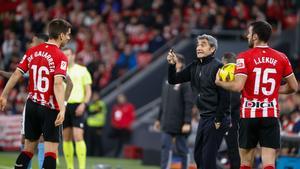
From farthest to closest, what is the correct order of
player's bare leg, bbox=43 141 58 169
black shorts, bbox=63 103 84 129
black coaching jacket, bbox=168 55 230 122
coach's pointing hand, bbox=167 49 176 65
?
black shorts, bbox=63 103 84 129 → black coaching jacket, bbox=168 55 230 122 → coach's pointing hand, bbox=167 49 176 65 → player's bare leg, bbox=43 141 58 169

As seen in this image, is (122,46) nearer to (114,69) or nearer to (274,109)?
(114,69)

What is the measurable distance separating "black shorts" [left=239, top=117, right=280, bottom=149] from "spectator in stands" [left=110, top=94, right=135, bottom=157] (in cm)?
1301

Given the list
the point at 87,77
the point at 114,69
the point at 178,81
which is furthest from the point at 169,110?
the point at 114,69

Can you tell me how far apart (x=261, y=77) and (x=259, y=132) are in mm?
774

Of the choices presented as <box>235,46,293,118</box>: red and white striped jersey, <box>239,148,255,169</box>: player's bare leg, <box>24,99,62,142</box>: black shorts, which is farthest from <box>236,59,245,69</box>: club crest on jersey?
<box>24,99,62,142</box>: black shorts

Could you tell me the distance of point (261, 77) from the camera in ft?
37.8

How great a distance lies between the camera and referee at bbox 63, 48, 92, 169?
51.2ft

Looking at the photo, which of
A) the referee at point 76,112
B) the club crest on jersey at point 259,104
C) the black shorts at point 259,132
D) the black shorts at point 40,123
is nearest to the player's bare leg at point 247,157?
the black shorts at point 259,132

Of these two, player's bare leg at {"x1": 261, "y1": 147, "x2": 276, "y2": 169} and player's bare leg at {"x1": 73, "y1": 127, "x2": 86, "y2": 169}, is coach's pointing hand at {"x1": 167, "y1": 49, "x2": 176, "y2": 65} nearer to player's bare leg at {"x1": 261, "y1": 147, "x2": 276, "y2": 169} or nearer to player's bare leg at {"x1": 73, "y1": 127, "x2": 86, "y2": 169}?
player's bare leg at {"x1": 261, "y1": 147, "x2": 276, "y2": 169}

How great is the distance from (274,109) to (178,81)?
6.41 feet

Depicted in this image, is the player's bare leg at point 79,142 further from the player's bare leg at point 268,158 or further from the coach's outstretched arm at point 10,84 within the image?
the player's bare leg at point 268,158

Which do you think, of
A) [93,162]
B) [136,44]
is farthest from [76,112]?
[136,44]

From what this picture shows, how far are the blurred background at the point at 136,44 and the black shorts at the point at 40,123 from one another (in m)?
11.2

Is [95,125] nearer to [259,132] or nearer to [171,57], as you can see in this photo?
[171,57]
